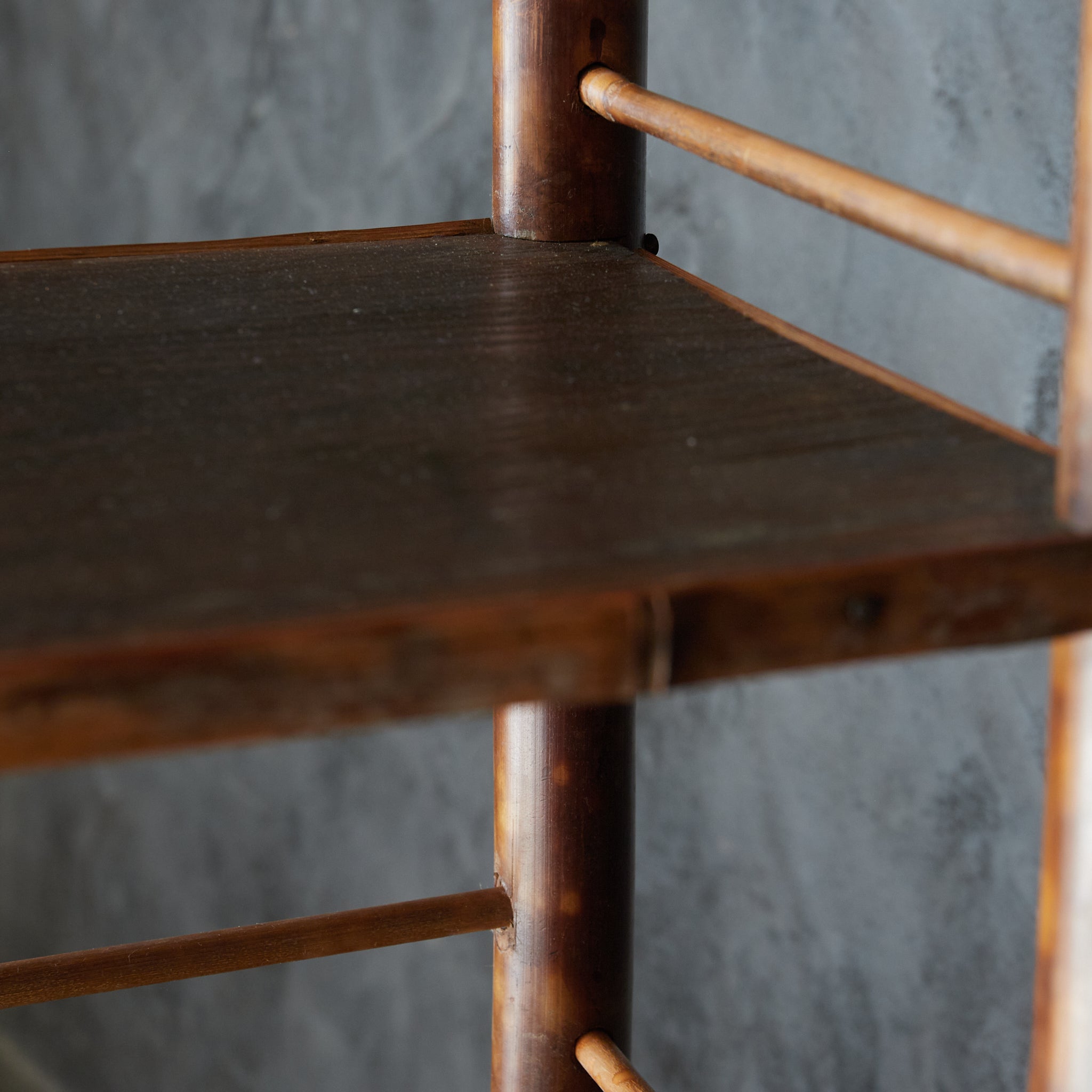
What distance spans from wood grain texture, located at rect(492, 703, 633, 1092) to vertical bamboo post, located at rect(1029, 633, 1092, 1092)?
1.07 ft

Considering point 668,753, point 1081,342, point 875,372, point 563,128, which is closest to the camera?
point 1081,342

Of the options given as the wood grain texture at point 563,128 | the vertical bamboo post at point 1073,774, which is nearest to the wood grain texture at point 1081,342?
the vertical bamboo post at point 1073,774

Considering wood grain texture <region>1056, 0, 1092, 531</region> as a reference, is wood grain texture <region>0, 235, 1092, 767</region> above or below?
below

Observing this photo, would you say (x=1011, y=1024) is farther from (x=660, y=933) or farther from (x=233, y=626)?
(x=233, y=626)

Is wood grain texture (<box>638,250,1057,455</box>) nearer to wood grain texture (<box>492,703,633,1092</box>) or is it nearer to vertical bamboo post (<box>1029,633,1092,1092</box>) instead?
vertical bamboo post (<box>1029,633,1092,1092</box>)

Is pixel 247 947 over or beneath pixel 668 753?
over

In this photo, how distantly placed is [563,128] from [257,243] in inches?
5.7

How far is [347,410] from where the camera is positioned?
1.23 ft

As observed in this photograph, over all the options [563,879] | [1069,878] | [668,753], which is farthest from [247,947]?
[668,753]

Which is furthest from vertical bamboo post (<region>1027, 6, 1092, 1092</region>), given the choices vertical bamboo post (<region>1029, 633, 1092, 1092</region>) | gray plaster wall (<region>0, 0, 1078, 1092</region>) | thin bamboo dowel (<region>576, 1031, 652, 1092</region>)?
gray plaster wall (<region>0, 0, 1078, 1092</region>)

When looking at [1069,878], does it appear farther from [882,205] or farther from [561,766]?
[561,766]

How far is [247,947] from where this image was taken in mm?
645

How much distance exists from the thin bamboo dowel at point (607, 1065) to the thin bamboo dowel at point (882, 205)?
386 millimetres

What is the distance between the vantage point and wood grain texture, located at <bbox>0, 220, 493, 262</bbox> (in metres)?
0.59
